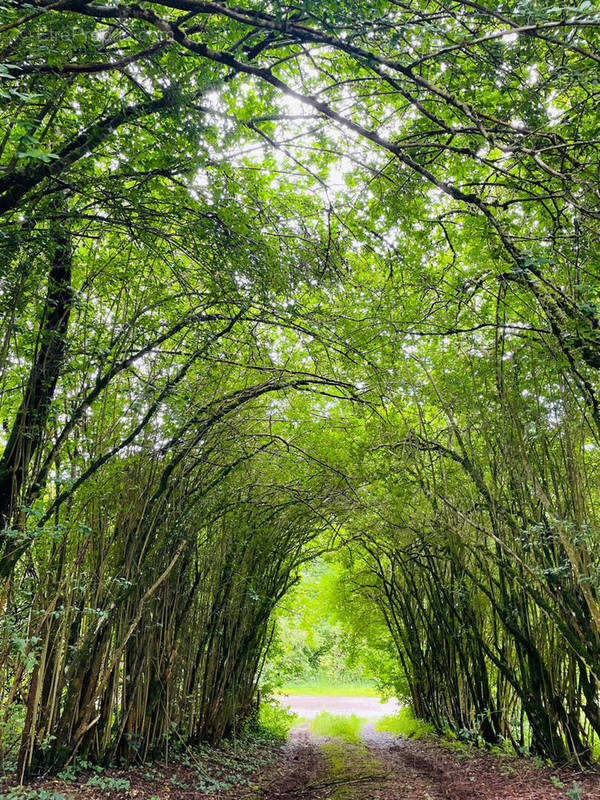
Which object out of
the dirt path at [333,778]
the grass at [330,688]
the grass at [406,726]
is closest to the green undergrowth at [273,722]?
the dirt path at [333,778]

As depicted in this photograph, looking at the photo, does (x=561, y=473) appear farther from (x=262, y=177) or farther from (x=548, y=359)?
(x=262, y=177)

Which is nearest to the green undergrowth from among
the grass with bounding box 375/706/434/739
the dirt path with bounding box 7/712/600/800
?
the dirt path with bounding box 7/712/600/800

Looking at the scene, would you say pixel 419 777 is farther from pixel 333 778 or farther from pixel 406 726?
pixel 406 726

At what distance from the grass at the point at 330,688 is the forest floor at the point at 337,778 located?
1396 cm

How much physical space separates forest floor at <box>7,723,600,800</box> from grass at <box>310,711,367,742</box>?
2.04 metres

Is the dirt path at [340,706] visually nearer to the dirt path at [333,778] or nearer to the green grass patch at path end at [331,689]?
the green grass patch at path end at [331,689]

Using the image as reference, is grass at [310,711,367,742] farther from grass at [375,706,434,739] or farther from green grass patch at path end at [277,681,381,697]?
green grass patch at path end at [277,681,381,697]

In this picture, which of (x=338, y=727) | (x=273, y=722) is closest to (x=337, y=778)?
(x=273, y=722)

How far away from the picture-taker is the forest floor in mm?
3131

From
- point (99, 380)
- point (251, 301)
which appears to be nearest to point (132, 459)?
point (99, 380)

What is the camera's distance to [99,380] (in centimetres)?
287

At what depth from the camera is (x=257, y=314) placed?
3109mm

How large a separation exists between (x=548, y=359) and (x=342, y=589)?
23.0 feet

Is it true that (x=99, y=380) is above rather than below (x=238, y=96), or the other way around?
below
